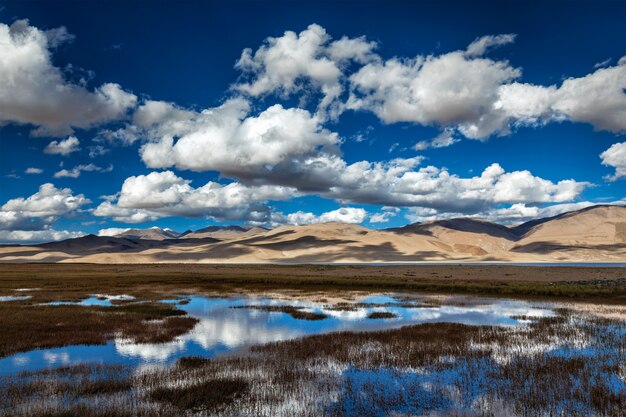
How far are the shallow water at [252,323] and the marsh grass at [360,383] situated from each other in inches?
81.9

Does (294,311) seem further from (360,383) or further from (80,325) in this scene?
(360,383)

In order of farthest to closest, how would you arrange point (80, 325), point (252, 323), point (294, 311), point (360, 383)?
point (294, 311), point (252, 323), point (80, 325), point (360, 383)

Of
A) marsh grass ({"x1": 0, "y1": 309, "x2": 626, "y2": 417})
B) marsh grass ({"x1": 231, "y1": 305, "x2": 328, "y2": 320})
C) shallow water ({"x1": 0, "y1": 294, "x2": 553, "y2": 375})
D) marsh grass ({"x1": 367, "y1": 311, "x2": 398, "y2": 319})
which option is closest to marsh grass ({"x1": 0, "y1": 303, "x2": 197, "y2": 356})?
shallow water ({"x1": 0, "y1": 294, "x2": 553, "y2": 375})

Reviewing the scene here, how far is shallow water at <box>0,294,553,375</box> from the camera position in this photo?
19.0 metres

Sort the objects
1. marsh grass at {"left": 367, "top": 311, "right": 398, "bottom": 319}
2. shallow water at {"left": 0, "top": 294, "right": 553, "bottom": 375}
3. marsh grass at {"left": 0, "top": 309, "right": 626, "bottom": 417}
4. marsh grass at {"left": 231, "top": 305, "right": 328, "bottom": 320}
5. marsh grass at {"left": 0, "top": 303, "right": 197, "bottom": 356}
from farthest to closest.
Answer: marsh grass at {"left": 367, "top": 311, "right": 398, "bottom": 319}, marsh grass at {"left": 231, "top": 305, "right": 328, "bottom": 320}, marsh grass at {"left": 0, "top": 303, "right": 197, "bottom": 356}, shallow water at {"left": 0, "top": 294, "right": 553, "bottom": 375}, marsh grass at {"left": 0, "top": 309, "right": 626, "bottom": 417}

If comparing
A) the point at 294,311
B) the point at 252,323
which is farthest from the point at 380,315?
the point at 252,323

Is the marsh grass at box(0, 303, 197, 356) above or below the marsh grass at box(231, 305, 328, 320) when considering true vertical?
above

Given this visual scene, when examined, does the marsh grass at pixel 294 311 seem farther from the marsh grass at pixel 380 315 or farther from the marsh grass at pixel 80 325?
the marsh grass at pixel 80 325

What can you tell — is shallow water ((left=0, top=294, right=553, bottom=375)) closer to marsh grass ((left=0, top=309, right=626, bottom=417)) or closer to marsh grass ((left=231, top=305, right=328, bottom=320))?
marsh grass ((left=231, top=305, right=328, bottom=320))

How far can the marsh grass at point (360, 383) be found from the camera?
12.7 metres

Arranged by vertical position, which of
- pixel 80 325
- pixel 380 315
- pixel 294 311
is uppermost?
pixel 80 325

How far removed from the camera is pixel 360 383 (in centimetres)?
1538

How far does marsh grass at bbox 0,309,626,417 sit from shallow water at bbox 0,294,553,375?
2.08 m

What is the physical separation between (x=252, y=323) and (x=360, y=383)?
47.9ft
